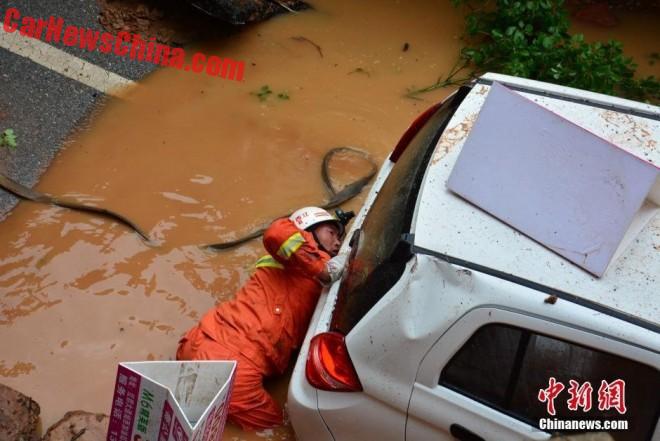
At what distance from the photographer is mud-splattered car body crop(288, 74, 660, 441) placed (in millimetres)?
2699

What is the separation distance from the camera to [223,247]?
497 centimetres

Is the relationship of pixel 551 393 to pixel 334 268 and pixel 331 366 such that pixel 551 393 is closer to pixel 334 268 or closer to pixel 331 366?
pixel 331 366

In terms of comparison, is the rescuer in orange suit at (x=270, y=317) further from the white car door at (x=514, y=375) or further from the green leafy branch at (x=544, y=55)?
the green leafy branch at (x=544, y=55)

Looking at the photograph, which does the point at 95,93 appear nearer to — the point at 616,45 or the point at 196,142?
the point at 196,142

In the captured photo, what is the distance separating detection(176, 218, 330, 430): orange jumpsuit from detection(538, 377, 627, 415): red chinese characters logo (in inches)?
52.5

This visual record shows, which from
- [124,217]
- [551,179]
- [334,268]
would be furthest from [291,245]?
[124,217]

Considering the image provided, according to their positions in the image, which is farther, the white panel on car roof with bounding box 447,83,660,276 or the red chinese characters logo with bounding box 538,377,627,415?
the white panel on car roof with bounding box 447,83,660,276

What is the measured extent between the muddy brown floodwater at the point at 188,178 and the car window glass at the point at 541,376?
4.53ft

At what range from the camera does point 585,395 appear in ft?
9.08

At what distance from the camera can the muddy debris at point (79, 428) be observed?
364cm

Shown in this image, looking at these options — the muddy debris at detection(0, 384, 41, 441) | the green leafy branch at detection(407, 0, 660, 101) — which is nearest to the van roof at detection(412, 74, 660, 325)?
the muddy debris at detection(0, 384, 41, 441)

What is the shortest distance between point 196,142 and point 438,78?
231 centimetres

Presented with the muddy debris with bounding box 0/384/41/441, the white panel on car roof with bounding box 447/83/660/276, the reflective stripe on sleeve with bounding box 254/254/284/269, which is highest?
the white panel on car roof with bounding box 447/83/660/276

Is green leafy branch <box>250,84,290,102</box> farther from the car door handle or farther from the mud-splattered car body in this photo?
the car door handle
